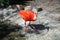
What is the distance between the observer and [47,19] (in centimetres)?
336

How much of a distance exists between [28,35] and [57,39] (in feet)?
1.44

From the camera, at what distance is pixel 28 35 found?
9.43ft

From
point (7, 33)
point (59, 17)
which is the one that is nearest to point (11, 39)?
point (7, 33)

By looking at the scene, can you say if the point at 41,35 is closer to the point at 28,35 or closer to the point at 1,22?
the point at 28,35

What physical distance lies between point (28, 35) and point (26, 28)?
0.22 m

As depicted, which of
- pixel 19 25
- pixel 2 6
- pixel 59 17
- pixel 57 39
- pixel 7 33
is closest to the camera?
pixel 57 39

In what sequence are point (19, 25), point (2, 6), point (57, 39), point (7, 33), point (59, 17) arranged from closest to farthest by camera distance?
point (57, 39), point (7, 33), point (19, 25), point (59, 17), point (2, 6)

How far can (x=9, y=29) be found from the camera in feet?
10.0

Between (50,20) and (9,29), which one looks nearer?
(9,29)

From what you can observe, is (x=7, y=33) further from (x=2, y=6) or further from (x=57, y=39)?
(x=2, y=6)

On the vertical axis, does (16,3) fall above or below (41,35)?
above

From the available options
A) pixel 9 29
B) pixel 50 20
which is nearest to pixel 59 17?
pixel 50 20

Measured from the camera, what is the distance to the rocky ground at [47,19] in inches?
112

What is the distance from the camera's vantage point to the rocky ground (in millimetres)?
2854
